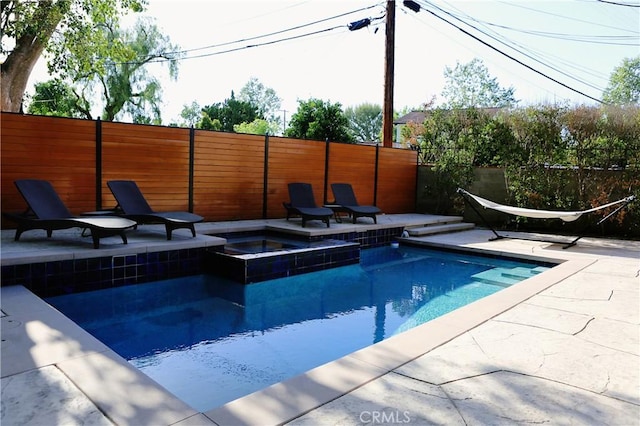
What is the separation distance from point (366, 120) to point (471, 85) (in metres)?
19.7

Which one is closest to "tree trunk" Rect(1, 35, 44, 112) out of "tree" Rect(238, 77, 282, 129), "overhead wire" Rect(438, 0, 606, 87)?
"overhead wire" Rect(438, 0, 606, 87)

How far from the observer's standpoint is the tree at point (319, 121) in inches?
A: 622

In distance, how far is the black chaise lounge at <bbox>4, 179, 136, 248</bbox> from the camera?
5.34 meters

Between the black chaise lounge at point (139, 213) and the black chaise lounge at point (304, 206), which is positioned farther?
the black chaise lounge at point (304, 206)

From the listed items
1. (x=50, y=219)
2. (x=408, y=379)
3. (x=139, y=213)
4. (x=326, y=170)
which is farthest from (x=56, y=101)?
(x=408, y=379)

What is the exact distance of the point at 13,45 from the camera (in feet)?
31.7

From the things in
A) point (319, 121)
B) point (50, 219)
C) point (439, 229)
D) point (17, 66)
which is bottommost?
point (439, 229)

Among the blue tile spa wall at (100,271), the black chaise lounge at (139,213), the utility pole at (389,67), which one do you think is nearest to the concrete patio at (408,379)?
the blue tile spa wall at (100,271)

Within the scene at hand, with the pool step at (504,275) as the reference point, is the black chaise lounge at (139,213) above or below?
above

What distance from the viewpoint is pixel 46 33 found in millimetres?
8930

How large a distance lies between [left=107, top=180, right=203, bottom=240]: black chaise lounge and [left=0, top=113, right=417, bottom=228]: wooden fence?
3.03 feet

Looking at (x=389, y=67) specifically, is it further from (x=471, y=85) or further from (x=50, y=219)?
(x=471, y=85)

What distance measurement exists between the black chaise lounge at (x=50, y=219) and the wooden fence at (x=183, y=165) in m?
1.02

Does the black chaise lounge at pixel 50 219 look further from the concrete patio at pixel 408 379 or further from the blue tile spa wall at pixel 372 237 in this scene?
the blue tile spa wall at pixel 372 237
